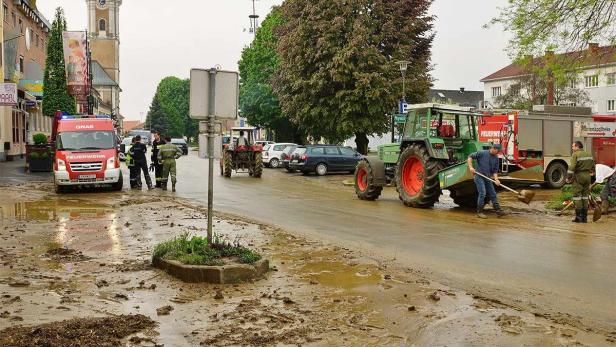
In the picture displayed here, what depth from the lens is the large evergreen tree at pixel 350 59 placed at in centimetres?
3456

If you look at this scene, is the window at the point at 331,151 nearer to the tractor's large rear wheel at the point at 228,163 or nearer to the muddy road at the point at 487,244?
the tractor's large rear wheel at the point at 228,163

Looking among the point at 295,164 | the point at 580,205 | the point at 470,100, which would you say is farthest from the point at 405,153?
the point at 470,100

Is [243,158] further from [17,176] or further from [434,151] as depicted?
[434,151]

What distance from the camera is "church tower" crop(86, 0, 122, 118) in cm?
10975

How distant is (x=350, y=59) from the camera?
114 feet

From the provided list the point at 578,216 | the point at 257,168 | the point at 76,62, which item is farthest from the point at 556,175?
the point at 76,62

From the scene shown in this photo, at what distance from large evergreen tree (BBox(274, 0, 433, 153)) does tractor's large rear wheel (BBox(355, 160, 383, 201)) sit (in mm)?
15542

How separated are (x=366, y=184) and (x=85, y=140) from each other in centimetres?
903

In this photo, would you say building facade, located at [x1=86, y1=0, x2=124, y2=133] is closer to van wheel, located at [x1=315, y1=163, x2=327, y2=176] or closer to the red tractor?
van wheel, located at [x1=315, y1=163, x2=327, y2=176]

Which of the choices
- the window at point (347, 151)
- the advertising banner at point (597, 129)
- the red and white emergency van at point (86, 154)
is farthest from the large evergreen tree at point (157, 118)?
the advertising banner at point (597, 129)

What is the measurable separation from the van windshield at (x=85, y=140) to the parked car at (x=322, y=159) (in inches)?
515

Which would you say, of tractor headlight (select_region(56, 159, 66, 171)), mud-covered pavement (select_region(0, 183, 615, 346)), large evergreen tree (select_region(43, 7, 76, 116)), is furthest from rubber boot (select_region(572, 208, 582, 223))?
large evergreen tree (select_region(43, 7, 76, 116))

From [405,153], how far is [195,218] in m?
6.03

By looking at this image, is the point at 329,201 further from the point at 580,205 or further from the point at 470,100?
the point at 470,100
